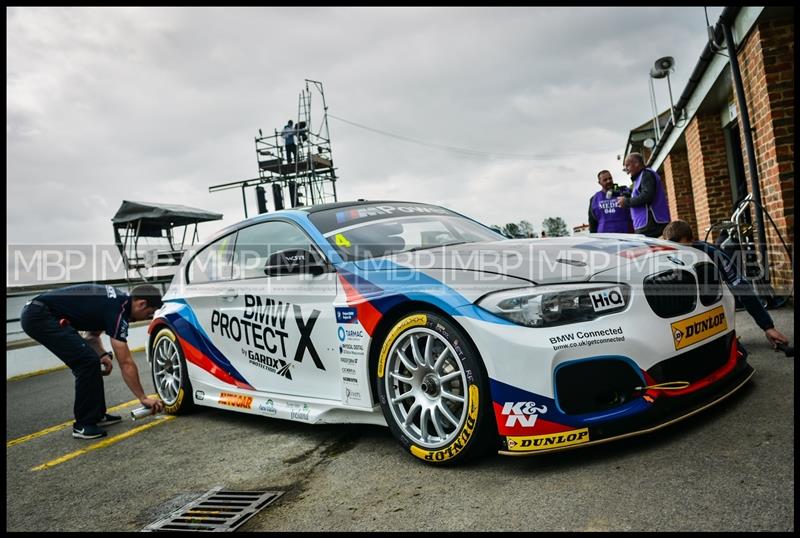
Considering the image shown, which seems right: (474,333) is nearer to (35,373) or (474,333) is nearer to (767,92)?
(767,92)

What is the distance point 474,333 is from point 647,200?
366cm

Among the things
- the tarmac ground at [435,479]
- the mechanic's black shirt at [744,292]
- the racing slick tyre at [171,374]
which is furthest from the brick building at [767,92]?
the racing slick tyre at [171,374]

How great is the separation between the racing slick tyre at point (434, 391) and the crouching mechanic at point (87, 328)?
99.7 inches

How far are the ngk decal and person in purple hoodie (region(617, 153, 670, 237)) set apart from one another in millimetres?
3687

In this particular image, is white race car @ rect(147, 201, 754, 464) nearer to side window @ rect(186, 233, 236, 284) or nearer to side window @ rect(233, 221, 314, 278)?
side window @ rect(233, 221, 314, 278)

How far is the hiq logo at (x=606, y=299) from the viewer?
2.60m

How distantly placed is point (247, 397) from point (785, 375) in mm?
3367

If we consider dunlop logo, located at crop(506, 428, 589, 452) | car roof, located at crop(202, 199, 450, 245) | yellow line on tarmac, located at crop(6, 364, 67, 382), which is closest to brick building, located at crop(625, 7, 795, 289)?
car roof, located at crop(202, 199, 450, 245)

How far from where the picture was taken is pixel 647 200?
5.53 meters

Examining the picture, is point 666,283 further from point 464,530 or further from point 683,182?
point 683,182

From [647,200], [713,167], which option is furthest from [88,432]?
[713,167]

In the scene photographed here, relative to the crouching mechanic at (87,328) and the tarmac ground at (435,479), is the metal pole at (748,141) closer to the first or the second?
the tarmac ground at (435,479)

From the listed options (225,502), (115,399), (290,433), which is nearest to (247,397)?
(290,433)

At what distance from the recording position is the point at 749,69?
20.3ft
